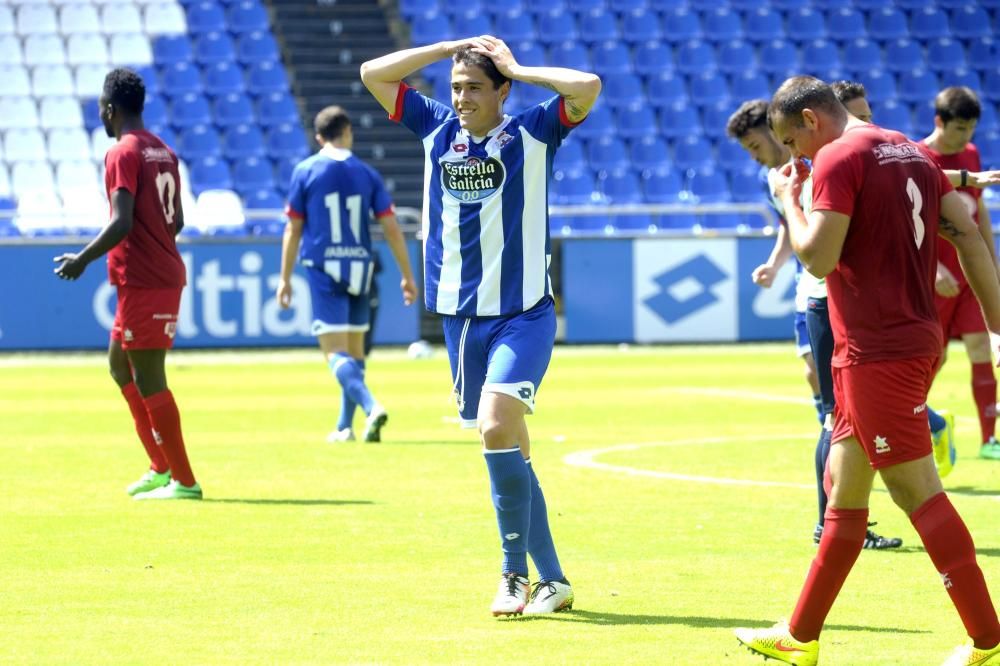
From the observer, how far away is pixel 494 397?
6547 mm

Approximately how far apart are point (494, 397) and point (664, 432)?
7.29 metres

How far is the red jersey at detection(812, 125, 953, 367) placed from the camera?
215 inches

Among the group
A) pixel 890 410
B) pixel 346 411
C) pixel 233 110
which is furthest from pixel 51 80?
pixel 890 410

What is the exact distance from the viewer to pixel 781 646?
558cm

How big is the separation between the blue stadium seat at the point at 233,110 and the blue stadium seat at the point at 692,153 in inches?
285

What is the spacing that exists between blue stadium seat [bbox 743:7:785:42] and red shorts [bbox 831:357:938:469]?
2609cm

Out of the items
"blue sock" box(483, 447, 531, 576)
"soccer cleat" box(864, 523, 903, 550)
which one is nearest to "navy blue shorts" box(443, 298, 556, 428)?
"blue sock" box(483, 447, 531, 576)

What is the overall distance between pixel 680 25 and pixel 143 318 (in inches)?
883

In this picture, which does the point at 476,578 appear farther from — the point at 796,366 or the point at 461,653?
the point at 796,366

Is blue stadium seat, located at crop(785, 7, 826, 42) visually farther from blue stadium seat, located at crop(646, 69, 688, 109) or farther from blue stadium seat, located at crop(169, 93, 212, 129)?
blue stadium seat, located at crop(169, 93, 212, 129)

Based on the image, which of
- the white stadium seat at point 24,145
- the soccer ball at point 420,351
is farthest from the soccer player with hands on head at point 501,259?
the white stadium seat at point 24,145

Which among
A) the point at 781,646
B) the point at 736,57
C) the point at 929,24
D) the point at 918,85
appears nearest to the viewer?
the point at 781,646

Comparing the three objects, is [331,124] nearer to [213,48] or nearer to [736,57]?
[213,48]

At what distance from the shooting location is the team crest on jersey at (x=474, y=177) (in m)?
6.74
